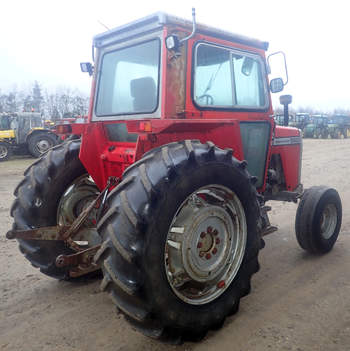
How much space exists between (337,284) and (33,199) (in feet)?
9.79

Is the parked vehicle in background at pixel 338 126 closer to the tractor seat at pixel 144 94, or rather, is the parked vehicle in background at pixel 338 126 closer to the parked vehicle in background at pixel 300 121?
the parked vehicle in background at pixel 300 121

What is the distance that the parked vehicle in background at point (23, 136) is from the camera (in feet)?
50.7

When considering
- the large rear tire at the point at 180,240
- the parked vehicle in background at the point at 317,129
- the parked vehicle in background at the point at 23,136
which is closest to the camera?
the large rear tire at the point at 180,240

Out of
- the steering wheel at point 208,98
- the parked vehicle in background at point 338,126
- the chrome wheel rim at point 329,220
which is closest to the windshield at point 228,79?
the steering wheel at point 208,98

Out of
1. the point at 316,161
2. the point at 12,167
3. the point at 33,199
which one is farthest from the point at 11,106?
the point at 33,199

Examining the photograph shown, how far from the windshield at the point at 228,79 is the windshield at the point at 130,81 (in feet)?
1.25

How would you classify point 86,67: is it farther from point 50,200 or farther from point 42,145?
point 42,145

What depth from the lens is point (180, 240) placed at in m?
2.52

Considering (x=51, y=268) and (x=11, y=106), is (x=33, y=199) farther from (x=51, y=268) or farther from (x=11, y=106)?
(x=11, y=106)

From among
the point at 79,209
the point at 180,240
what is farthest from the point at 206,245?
the point at 79,209

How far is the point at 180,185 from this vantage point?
227 cm

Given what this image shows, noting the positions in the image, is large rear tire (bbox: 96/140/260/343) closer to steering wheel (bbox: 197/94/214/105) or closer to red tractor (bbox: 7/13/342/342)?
red tractor (bbox: 7/13/342/342)

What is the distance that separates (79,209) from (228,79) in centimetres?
195

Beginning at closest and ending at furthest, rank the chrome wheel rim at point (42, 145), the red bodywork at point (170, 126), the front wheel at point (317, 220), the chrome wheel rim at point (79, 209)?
the red bodywork at point (170, 126) → the chrome wheel rim at point (79, 209) → the front wheel at point (317, 220) → the chrome wheel rim at point (42, 145)
